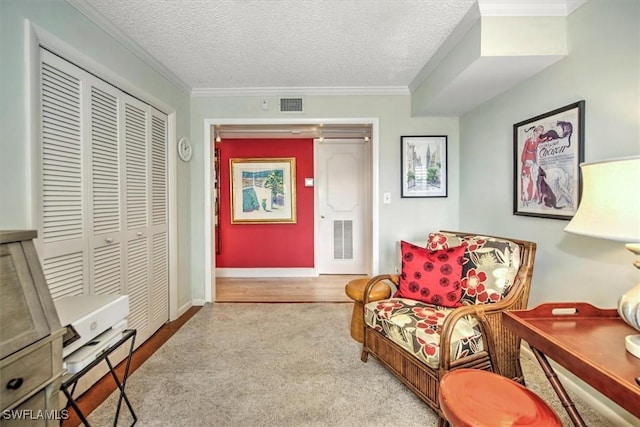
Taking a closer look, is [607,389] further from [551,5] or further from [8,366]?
[551,5]

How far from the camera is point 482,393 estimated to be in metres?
1.08

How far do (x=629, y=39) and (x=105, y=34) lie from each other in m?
3.06

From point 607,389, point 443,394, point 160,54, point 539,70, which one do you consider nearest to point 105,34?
point 160,54

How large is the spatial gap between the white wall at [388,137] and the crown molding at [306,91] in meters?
0.05

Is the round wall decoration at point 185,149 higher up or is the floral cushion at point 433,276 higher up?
the round wall decoration at point 185,149

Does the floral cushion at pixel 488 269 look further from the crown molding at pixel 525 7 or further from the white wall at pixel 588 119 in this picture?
the crown molding at pixel 525 7

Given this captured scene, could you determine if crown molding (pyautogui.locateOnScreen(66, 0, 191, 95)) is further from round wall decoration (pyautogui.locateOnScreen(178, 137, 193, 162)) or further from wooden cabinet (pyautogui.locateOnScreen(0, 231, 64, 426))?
wooden cabinet (pyautogui.locateOnScreen(0, 231, 64, 426))

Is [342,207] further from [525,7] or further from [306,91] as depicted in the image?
[525,7]

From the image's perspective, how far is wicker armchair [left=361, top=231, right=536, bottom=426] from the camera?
1486 millimetres

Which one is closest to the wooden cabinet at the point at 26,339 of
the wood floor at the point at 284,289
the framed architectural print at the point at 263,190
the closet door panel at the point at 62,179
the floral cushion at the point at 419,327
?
the closet door panel at the point at 62,179

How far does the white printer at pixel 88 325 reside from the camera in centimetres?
112

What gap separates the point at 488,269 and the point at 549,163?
2.77 ft

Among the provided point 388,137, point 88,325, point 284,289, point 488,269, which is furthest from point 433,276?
point 284,289

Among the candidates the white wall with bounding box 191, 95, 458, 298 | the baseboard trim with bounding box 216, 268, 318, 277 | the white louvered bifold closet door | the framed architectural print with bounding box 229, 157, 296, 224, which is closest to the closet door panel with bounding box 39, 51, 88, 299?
the white louvered bifold closet door
